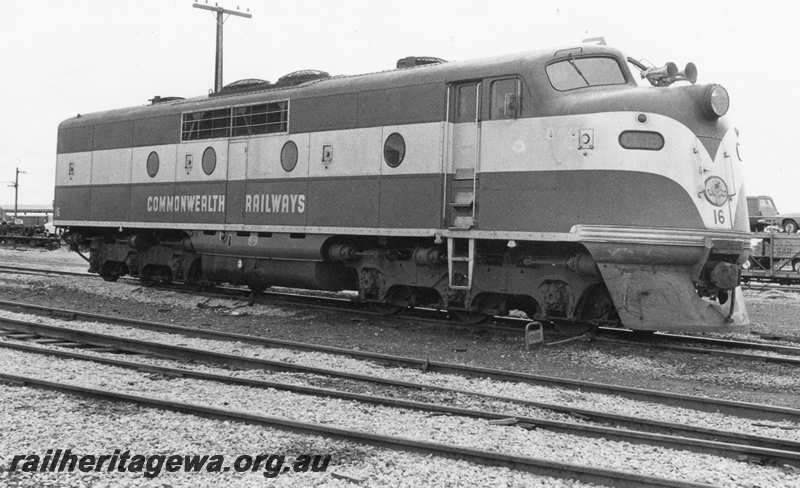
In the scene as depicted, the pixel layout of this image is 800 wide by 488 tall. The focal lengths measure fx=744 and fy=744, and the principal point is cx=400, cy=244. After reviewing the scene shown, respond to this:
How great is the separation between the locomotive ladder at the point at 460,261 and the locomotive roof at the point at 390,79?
235 centimetres

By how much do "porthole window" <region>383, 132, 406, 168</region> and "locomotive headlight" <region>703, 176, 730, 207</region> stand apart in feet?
14.2

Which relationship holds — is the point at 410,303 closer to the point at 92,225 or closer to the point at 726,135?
the point at 726,135

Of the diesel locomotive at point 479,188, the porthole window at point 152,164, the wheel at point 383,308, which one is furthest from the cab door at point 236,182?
the wheel at point 383,308

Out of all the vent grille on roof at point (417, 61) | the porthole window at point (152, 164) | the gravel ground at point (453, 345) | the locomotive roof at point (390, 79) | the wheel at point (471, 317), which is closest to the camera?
the gravel ground at point (453, 345)

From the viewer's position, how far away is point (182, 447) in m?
5.54

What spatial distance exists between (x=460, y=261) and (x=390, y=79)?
3.09 meters

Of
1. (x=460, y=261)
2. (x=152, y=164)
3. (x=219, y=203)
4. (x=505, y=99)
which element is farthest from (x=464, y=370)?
(x=152, y=164)

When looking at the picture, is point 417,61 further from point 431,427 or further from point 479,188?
point 431,427

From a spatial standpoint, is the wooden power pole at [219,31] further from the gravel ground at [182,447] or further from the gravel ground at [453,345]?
the gravel ground at [182,447]

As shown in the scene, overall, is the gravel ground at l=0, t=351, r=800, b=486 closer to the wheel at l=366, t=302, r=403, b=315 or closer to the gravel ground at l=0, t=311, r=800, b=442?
the gravel ground at l=0, t=311, r=800, b=442

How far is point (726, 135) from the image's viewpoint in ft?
31.9

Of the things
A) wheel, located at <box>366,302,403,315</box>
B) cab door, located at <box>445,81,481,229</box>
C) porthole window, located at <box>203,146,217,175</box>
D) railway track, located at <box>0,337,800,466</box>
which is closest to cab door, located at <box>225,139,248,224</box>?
porthole window, located at <box>203,146,217,175</box>

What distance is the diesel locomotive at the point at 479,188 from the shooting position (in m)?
9.23

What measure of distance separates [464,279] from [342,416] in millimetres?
4620
